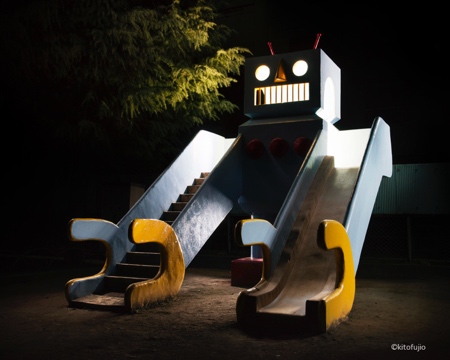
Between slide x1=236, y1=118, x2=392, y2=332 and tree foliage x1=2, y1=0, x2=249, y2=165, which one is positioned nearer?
slide x1=236, y1=118, x2=392, y2=332

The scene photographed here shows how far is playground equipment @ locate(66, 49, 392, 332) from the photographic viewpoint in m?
6.18

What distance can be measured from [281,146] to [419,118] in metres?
11.9

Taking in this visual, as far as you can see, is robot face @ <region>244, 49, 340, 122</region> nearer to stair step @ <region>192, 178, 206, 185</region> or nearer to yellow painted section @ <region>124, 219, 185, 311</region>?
stair step @ <region>192, 178, 206, 185</region>

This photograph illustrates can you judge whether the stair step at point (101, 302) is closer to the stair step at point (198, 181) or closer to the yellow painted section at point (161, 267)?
the yellow painted section at point (161, 267)

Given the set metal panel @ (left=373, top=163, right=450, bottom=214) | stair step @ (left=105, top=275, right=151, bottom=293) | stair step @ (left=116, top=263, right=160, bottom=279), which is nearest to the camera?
stair step @ (left=105, top=275, right=151, bottom=293)

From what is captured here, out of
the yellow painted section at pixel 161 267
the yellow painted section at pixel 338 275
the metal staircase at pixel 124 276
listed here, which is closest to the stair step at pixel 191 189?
the metal staircase at pixel 124 276

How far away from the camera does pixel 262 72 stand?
9.38 m

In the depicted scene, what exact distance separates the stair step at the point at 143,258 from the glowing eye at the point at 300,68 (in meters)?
4.15

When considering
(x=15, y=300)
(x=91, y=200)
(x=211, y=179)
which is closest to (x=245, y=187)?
(x=211, y=179)

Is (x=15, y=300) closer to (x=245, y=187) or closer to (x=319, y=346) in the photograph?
(x=245, y=187)

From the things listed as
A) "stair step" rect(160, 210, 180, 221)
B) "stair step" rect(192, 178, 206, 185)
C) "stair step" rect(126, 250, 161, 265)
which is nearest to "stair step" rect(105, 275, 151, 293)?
"stair step" rect(126, 250, 161, 265)

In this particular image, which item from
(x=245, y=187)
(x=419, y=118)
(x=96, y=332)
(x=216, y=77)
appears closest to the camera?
(x=96, y=332)

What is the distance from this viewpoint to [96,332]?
5.72 meters

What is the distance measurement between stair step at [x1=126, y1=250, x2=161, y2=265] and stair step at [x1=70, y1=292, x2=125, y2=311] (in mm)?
780
